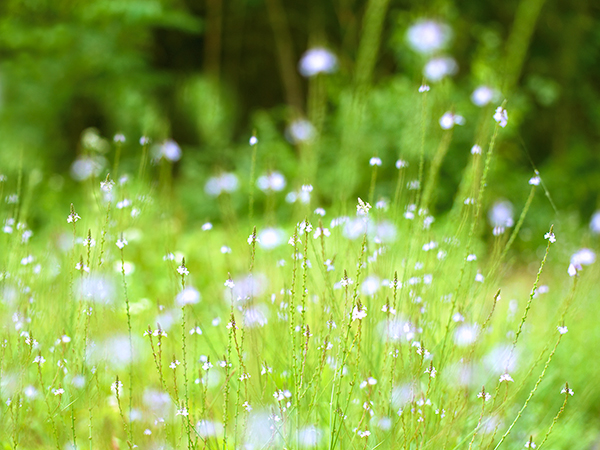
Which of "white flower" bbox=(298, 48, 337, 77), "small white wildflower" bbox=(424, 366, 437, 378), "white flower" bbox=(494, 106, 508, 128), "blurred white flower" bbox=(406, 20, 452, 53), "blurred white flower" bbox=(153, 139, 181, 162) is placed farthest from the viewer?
"blurred white flower" bbox=(406, 20, 452, 53)

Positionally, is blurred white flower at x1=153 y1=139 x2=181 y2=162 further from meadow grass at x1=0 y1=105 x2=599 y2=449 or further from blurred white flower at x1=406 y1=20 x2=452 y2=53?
blurred white flower at x1=406 y1=20 x2=452 y2=53

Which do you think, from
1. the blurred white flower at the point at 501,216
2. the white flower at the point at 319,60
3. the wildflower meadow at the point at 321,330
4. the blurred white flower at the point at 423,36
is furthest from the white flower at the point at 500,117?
the blurred white flower at the point at 423,36

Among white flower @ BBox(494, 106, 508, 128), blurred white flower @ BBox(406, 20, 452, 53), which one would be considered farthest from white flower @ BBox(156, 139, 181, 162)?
blurred white flower @ BBox(406, 20, 452, 53)

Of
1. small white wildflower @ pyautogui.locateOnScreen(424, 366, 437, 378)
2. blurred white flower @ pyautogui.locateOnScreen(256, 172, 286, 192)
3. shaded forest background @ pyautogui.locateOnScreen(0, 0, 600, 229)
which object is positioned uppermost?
shaded forest background @ pyautogui.locateOnScreen(0, 0, 600, 229)

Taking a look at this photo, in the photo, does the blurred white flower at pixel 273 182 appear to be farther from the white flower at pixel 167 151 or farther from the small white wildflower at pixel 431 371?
the small white wildflower at pixel 431 371

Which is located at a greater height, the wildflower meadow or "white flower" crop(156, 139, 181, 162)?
"white flower" crop(156, 139, 181, 162)

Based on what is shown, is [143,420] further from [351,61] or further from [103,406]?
[351,61]

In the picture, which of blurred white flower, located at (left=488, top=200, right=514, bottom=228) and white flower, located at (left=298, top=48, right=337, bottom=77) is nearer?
blurred white flower, located at (left=488, top=200, right=514, bottom=228)

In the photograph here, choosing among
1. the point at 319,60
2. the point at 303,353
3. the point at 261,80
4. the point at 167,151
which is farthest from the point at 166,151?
the point at 261,80

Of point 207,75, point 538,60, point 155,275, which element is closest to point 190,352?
point 155,275

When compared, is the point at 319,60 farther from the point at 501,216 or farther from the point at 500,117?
the point at 500,117

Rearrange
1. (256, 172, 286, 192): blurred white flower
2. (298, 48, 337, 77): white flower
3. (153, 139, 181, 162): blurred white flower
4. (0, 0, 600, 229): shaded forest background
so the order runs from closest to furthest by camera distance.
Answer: (256, 172, 286, 192): blurred white flower → (153, 139, 181, 162): blurred white flower → (298, 48, 337, 77): white flower → (0, 0, 600, 229): shaded forest background

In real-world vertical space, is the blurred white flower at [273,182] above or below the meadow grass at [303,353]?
above
